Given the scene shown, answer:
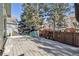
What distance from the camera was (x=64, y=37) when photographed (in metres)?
1.73

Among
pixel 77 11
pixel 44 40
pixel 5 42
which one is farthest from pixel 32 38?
pixel 77 11

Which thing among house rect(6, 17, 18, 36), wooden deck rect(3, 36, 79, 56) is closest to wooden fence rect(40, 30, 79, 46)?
wooden deck rect(3, 36, 79, 56)

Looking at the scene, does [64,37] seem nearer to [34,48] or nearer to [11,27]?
[34,48]

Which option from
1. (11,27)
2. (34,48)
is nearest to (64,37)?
(34,48)

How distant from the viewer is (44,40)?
→ 68.2 inches

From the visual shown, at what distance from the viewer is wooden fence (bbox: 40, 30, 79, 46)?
67.2 inches

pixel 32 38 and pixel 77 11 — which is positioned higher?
pixel 77 11

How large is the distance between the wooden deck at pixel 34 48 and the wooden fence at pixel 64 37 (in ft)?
0.12

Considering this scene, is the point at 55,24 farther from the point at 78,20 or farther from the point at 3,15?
the point at 3,15

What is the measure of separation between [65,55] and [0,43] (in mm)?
574

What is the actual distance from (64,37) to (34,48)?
284 mm

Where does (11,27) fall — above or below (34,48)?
above

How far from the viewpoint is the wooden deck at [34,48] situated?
168 centimetres

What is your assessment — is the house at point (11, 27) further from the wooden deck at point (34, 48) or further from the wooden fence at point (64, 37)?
the wooden fence at point (64, 37)
